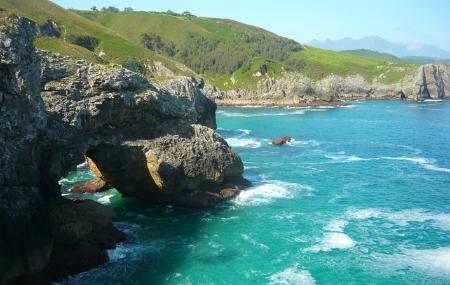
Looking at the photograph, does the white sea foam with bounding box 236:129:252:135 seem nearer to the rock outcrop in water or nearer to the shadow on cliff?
the rock outcrop in water

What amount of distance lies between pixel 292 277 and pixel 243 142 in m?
59.9

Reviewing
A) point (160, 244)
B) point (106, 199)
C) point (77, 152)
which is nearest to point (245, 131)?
point (106, 199)

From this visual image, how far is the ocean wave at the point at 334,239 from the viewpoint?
132 feet

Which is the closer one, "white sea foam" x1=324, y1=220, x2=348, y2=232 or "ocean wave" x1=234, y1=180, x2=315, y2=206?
"white sea foam" x1=324, y1=220, x2=348, y2=232

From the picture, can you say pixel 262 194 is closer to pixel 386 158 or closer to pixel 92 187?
pixel 92 187

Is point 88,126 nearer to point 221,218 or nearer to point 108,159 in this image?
point 108,159

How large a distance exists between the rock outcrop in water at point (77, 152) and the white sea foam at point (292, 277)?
13575 millimetres

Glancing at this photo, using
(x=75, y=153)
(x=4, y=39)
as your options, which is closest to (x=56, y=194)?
(x=75, y=153)

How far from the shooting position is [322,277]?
114ft

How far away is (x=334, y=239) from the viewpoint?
1651 inches

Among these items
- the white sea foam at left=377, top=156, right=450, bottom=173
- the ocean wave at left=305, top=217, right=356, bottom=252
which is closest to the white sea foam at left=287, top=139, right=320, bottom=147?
the white sea foam at left=377, top=156, right=450, bottom=173

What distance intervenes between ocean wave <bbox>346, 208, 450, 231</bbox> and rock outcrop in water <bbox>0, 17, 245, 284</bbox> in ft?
47.8

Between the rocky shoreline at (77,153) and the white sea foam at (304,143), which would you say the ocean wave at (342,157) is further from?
the rocky shoreline at (77,153)

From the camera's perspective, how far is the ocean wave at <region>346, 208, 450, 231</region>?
46312 millimetres
